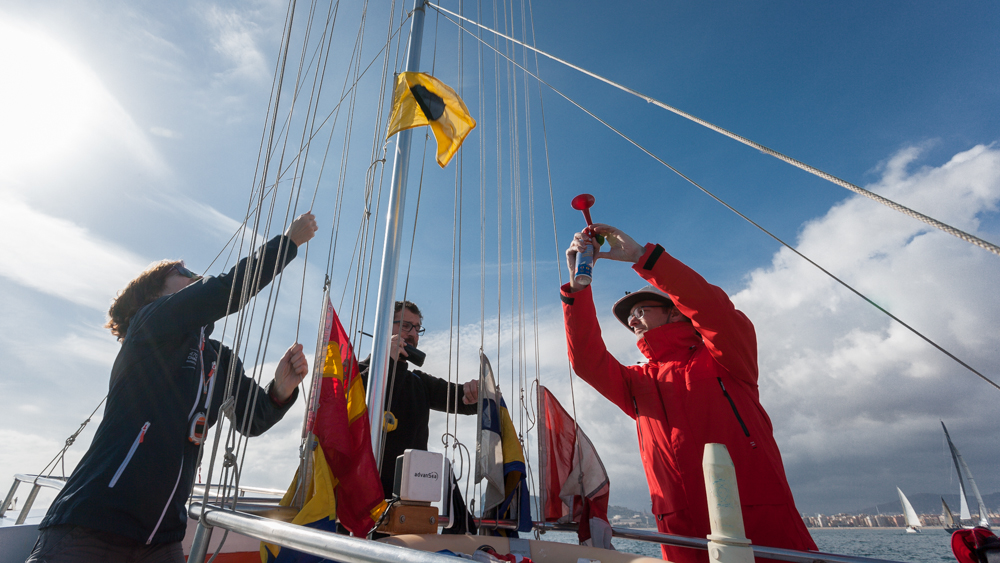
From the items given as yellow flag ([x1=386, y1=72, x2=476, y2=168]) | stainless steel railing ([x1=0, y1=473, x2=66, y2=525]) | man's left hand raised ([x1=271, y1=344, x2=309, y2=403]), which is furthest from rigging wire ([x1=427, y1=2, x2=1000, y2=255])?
stainless steel railing ([x1=0, y1=473, x2=66, y2=525])

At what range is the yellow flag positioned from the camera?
3393 mm

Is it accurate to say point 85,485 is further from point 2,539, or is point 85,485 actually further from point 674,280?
point 674,280

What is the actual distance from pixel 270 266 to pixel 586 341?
1706mm

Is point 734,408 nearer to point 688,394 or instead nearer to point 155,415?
point 688,394

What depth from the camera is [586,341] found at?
8.68 ft

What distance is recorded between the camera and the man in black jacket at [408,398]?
2.99 metres

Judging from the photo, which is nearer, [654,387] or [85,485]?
[85,485]

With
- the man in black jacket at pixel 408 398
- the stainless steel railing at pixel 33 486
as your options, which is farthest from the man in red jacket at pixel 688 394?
the stainless steel railing at pixel 33 486

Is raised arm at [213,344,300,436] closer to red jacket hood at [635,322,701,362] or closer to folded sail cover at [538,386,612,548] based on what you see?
folded sail cover at [538,386,612,548]

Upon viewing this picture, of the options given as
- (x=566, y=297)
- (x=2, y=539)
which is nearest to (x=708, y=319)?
(x=566, y=297)

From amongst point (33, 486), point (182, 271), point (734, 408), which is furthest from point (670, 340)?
point (33, 486)

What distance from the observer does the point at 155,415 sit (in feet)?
5.90

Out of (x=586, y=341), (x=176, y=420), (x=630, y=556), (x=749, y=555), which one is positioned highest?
(x=586, y=341)

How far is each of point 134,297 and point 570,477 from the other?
2451 mm
